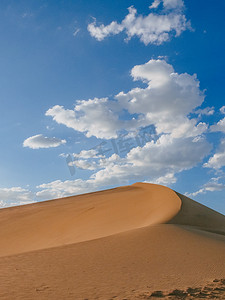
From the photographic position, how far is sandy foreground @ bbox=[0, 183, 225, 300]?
762 centimetres

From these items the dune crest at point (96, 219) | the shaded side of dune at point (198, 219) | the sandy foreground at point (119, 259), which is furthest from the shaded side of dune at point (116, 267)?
the shaded side of dune at point (198, 219)

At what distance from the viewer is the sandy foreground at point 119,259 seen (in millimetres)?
7617

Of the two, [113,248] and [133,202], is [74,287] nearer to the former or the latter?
[113,248]

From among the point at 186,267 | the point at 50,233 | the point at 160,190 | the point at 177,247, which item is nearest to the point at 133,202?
the point at 160,190

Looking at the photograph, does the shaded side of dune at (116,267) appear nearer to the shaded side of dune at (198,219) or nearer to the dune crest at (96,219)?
the dune crest at (96,219)

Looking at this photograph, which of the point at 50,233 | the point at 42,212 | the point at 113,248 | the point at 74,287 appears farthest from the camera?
the point at 42,212

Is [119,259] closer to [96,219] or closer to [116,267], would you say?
[116,267]

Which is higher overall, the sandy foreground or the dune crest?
the dune crest

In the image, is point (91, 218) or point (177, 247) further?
point (91, 218)

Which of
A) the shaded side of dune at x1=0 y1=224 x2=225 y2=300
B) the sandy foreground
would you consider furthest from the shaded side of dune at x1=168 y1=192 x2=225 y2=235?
the shaded side of dune at x1=0 y1=224 x2=225 y2=300

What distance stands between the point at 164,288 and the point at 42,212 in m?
21.2

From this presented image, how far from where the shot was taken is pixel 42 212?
2741 centimetres

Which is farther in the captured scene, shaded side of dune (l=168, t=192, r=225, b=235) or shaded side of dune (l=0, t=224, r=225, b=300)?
shaded side of dune (l=168, t=192, r=225, b=235)

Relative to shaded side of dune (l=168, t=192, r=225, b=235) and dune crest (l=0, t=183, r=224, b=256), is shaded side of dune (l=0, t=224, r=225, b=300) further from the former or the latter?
shaded side of dune (l=168, t=192, r=225, b=235)
